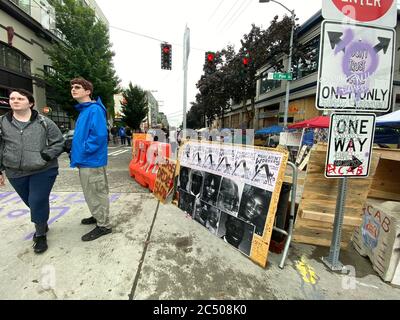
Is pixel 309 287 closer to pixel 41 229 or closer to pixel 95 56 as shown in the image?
pixel 41 229

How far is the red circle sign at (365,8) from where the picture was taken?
222cm

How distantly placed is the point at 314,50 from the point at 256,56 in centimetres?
445

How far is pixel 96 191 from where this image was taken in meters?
2.97

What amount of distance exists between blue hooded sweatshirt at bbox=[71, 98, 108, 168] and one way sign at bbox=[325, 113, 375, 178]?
104 inches

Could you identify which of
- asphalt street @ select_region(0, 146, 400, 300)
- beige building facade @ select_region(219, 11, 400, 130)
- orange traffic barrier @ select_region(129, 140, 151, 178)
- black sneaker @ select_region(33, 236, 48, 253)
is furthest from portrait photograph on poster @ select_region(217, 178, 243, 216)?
beige building facade @ select_region(219, 11, 400, 130)

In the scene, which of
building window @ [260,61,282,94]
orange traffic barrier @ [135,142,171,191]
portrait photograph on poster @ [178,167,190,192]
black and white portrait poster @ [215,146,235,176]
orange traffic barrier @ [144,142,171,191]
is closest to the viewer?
black and white portrait poster @ [215,146,235,176]

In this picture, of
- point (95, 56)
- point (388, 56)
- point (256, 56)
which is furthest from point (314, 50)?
point (388, 56)

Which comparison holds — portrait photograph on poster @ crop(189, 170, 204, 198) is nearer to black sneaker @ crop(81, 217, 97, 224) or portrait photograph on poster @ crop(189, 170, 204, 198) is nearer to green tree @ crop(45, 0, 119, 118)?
black sneaker @ crop(81, 217, 97, 224)

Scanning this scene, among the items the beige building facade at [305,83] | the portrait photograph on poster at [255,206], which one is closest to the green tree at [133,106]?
the beige building facade at [305,83]

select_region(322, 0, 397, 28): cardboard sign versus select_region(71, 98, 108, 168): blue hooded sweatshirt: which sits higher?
select_region(322, 0, 397, 28): cardboard sign

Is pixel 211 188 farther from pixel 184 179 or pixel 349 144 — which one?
pixel 349 144

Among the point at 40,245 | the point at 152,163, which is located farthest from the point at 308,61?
the point at 40,245

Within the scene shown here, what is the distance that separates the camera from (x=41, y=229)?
Result: 9.20ft

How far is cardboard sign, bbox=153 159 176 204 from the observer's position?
452 cm
